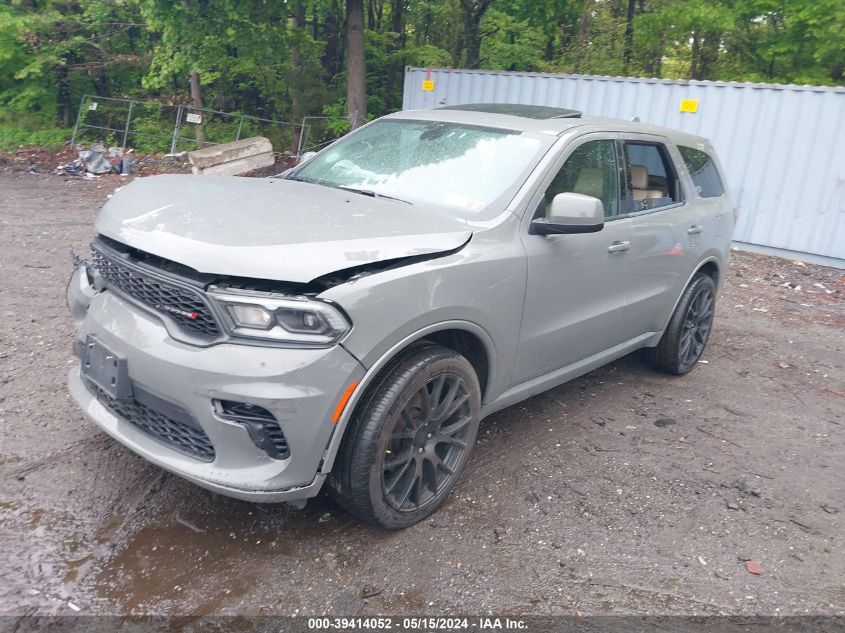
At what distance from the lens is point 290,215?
323 cm

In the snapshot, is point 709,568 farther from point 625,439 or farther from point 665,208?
point 665,208

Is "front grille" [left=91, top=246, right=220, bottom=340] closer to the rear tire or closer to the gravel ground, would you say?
the gravel ground

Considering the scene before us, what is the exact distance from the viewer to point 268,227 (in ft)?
9.95

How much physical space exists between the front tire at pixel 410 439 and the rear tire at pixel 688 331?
240 centimetres

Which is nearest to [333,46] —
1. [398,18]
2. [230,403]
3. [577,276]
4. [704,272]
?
[398,18]

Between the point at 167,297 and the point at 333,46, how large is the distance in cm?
1805

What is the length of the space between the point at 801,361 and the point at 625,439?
2804 millimetres

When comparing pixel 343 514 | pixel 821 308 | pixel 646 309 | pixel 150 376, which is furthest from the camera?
pixel 821 308

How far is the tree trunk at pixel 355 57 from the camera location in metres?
13.9

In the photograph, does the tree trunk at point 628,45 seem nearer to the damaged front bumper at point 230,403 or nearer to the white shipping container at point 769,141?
the white shipping container at point 769,141

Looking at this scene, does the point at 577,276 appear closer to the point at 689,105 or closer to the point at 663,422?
the point at 663,422

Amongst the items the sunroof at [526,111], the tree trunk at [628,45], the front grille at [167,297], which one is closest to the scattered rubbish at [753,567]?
the front grille at [167,297]

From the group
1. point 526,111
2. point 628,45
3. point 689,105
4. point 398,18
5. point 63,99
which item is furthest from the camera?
point 398,18

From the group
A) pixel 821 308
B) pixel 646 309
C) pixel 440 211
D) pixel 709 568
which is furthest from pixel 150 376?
pixel 821 308
